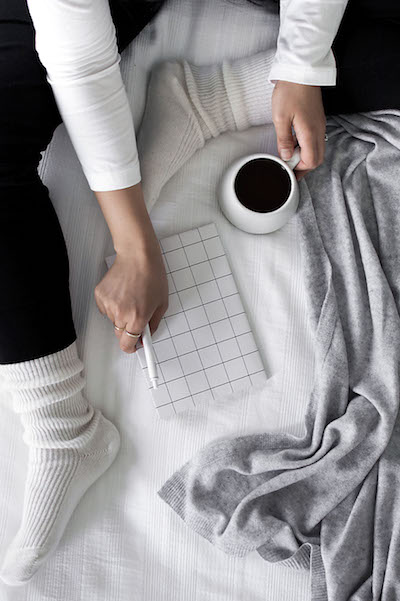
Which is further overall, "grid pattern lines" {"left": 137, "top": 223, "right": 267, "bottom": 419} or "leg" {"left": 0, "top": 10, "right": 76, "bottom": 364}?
"grid pattern lines" {"left": 137, "top": 223, "right": 267, "bottom": 419}

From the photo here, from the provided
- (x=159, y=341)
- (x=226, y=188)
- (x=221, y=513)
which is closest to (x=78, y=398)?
(x=159, y=341)

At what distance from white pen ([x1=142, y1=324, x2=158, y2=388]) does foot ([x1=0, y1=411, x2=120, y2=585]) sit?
0.13 m

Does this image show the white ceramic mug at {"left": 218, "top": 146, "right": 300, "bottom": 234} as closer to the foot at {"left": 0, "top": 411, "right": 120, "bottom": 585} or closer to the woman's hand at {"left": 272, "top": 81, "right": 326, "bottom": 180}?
the woman's hand at {"left": 272, "top": 81, "right": 326, "bottom": 180}

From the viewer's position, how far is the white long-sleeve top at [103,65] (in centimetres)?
67

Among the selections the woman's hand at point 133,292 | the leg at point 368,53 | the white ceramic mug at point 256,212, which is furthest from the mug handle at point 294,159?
the woman's hand at point 133,292

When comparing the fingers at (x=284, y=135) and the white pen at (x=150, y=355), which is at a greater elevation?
the fingers at (x=284, y=135)

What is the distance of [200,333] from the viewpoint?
2.79ft

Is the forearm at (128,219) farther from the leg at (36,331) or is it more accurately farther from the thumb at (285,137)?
the thumb at (285,137)

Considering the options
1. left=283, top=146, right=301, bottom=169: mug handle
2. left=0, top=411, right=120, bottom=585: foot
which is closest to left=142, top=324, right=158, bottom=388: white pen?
left=0, top=411, right=120, bottom=585: foot

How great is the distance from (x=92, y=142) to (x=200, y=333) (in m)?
0.30

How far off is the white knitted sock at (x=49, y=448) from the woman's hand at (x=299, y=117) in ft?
1.30

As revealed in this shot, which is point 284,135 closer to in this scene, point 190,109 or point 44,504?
point 190,109

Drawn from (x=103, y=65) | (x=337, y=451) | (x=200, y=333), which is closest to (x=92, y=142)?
(x=103, y=65)

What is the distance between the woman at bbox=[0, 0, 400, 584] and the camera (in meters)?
0.71
